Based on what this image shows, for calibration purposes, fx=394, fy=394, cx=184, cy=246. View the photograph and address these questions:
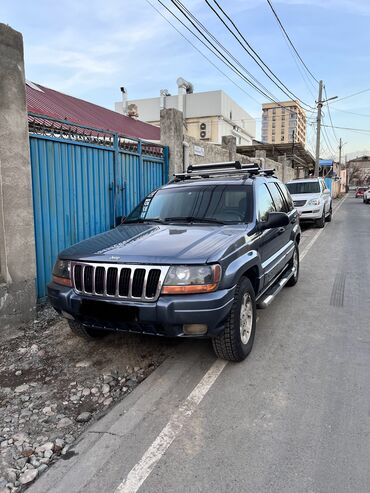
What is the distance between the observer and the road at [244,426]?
2.34 meters

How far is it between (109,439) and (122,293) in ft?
3.64

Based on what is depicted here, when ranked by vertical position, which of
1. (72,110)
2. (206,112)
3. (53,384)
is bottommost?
(53,384)

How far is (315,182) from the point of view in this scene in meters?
16.1

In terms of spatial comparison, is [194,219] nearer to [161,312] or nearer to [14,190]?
[161,312]

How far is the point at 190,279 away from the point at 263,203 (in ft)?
6.65

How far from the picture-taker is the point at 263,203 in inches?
190

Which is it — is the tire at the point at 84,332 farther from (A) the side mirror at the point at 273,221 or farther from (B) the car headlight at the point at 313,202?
(B) the car headlight at the point at 313,202

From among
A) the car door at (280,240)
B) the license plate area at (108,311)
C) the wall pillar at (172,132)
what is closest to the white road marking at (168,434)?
the license plate area at (108,311)

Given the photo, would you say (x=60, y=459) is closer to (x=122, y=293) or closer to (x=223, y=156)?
(x=122, y=293)

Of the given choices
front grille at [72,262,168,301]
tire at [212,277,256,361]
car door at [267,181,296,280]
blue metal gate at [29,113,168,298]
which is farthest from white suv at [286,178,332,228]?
front grille at [72,262,168,301]

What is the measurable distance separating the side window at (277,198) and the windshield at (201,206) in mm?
979

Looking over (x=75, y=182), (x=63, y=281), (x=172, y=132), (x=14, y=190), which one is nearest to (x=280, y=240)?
(x=63, y=281)

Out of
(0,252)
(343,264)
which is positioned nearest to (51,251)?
(0,252)

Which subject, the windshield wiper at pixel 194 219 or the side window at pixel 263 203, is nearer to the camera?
the windshield wiper at pixel 194 219
